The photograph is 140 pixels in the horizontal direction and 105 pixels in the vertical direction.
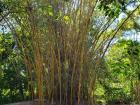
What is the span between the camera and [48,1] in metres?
5.64

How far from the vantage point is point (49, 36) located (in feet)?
18.7

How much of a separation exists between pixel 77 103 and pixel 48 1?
1682mm

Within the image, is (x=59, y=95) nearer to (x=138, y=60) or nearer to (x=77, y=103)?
(x=77, y=103)

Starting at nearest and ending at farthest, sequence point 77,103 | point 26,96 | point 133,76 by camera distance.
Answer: point 77,103, point 133,76, point 26,96

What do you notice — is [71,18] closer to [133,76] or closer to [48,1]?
[48,1]

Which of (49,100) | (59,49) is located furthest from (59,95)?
(59,49)

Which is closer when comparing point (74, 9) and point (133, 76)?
point (74, 9)

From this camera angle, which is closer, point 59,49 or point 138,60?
point 59,49

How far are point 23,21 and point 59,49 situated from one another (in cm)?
78

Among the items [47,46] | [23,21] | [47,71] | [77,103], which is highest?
[23,21]

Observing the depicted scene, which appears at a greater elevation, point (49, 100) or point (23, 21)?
point (23, 21)

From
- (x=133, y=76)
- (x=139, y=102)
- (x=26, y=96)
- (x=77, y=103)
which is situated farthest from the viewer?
(x=26, y=96)

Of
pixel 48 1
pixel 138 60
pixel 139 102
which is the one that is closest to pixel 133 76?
pixel 138 60

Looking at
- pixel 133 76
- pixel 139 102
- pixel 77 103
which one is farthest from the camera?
pixel 133 76
